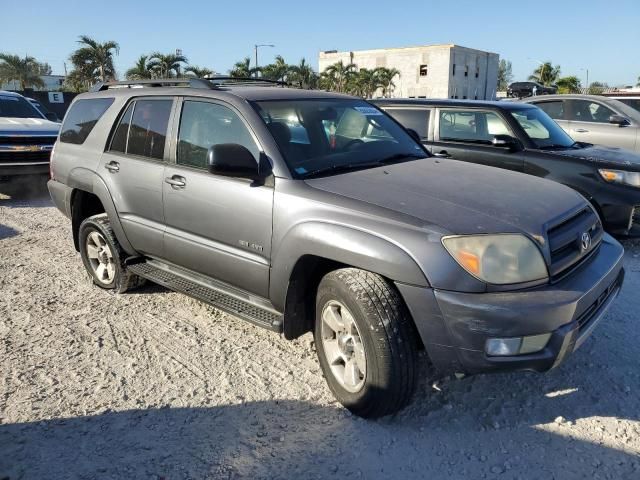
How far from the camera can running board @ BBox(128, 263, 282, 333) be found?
10.6ft

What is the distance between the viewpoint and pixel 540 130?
642cm

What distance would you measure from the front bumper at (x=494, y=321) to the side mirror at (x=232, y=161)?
122cm

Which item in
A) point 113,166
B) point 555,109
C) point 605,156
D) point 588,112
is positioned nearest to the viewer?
point 113,166

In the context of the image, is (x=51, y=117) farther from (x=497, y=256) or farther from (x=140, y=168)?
(x=497, y=256)

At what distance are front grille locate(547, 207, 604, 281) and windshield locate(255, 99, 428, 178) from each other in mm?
1258

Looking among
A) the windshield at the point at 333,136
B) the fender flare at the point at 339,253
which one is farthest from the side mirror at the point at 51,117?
the fender flare at the point at 339,253

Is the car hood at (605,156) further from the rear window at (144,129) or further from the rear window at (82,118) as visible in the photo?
the rear window at (82,118)

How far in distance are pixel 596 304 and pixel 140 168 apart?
3.28 m

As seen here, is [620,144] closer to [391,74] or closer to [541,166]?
[541,166]

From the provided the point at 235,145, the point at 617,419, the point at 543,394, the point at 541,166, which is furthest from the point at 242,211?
the point at 541,166

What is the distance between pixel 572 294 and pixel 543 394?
2.85ft

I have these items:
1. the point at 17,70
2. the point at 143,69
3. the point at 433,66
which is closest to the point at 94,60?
the point at 143,69

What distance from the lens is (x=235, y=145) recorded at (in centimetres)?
316

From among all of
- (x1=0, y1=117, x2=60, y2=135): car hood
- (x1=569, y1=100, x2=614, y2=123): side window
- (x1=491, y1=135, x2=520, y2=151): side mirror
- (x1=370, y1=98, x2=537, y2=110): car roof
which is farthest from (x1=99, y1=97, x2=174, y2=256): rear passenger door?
(x1=569, y1=100, x2=614, y2=123): side window
